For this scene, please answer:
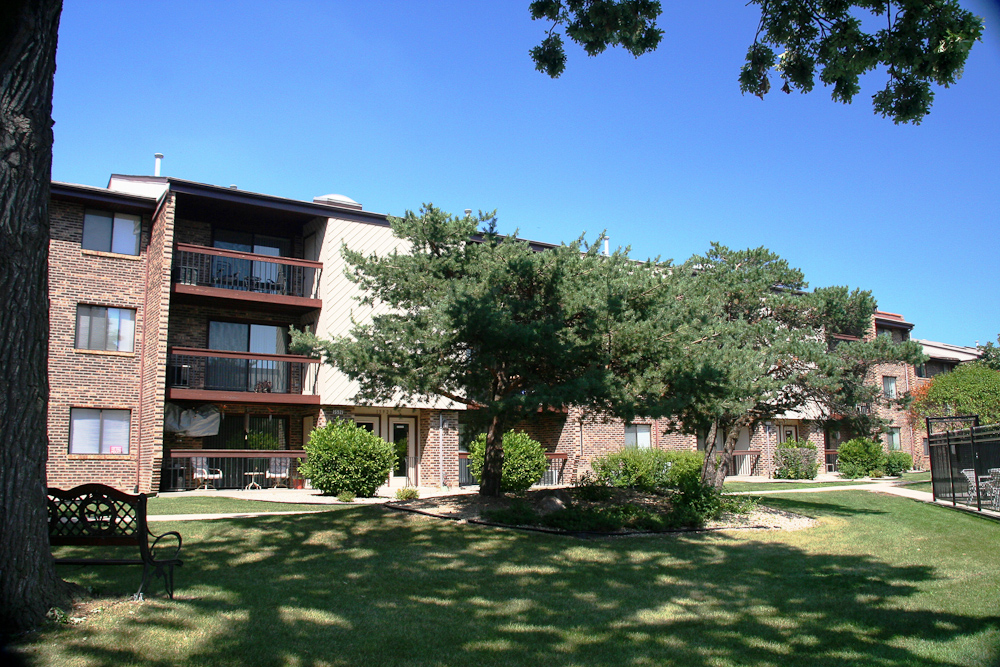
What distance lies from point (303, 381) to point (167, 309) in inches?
180

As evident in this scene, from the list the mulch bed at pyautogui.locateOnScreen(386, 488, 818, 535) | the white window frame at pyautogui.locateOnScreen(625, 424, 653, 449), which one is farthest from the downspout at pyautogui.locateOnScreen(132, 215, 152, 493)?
the white window frame at pyautogui.locateOnScreen(625, 424, 653, 449)

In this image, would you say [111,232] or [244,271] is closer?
[111,232]

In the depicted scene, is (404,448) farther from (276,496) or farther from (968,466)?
(968,466)

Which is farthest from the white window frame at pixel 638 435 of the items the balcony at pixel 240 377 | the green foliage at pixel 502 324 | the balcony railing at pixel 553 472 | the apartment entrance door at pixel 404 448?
the green foliage at pixel 502 324

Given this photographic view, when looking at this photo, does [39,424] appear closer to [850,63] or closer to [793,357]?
[850,63]

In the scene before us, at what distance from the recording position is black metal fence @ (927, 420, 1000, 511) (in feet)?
49.6

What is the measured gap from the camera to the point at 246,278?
22922 millimetres

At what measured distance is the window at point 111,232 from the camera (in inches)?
837

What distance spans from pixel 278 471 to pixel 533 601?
16.9 metres

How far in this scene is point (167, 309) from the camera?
20609mm

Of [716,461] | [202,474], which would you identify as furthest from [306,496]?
[716,461]

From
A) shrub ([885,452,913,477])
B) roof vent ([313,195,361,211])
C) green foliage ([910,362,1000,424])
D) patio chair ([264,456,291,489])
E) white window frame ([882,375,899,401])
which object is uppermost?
roof vent ([313,195,361,211])

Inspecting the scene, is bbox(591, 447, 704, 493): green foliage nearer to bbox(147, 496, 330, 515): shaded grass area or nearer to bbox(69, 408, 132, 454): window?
bbox(147, 496, 330, 515): shaded grass area

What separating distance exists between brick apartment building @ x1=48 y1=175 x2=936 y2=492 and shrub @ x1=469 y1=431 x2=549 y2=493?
176 centimetres
